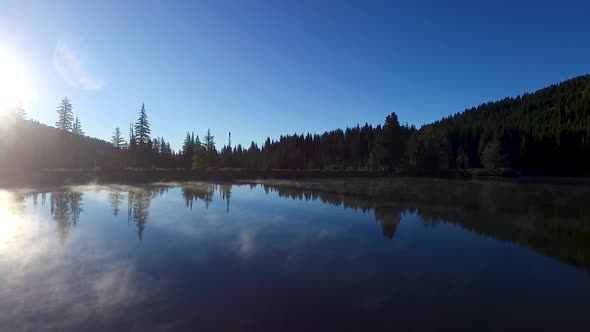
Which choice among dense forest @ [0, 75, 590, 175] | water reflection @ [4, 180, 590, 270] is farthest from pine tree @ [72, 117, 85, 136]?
Result: water reflection @ [4, 180, 590, 270]

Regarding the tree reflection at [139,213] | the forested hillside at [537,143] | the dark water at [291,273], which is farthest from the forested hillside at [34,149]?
the forested hillside at [537,143]

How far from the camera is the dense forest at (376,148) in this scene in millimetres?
77312

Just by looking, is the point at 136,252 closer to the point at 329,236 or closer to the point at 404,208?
the point at 329,236

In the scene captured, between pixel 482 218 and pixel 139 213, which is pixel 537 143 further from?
pixel 139 213

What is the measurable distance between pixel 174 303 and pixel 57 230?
485 inches

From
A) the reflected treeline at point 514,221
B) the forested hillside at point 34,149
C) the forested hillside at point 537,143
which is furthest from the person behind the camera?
the forested hillside at point 537,143

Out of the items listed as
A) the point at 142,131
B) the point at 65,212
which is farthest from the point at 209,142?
the point at 65,212

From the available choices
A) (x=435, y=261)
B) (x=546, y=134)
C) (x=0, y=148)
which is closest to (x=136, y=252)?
(x=435, y=261)

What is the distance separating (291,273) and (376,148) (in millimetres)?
77603

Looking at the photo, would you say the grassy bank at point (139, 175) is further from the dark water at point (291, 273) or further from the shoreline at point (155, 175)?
the dark water at point (291, 273)

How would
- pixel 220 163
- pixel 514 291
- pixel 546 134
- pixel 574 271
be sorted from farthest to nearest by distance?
1. pixel 546 134
2. pixel 220 163
3. pixel 574 271
4. pixel 514 291

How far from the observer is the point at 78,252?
12773 mm

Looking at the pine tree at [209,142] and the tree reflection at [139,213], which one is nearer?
the tree reflection at [139,213]

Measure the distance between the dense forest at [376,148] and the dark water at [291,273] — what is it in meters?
57.5
